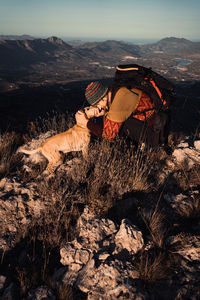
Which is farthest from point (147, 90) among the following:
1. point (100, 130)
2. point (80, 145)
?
point (80, 145)

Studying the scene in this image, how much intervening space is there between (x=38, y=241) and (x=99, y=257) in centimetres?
85

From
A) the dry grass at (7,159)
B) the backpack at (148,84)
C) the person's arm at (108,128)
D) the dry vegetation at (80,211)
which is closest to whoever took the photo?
the dry vegetation at (80,211)

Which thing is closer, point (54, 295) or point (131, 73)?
point (54, 295)

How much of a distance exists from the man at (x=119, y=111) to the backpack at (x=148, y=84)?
83 millimetres

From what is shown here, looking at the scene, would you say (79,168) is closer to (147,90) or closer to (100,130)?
(100,130)

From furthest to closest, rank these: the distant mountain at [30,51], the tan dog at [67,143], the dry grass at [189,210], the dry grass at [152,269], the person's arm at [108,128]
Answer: the distant mountain at [30,51], the tan dog at [67,143], the person's arm at [108,128], the dry grass at [189,210], the dry grass at [152,269]

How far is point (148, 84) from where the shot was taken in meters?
2.49

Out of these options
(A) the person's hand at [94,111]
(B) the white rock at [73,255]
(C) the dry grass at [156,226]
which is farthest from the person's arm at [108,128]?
(B) the white rock at [73,255]

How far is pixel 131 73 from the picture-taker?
2.61m

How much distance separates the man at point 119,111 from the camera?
2.24 metres

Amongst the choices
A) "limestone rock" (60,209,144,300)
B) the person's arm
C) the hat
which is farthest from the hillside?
the hat

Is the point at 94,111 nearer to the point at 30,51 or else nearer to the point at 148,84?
the point at 148,84

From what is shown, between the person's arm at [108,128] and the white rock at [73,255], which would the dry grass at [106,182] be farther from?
the white rock at [73,255]

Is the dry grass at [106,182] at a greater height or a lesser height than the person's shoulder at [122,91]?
lesser
